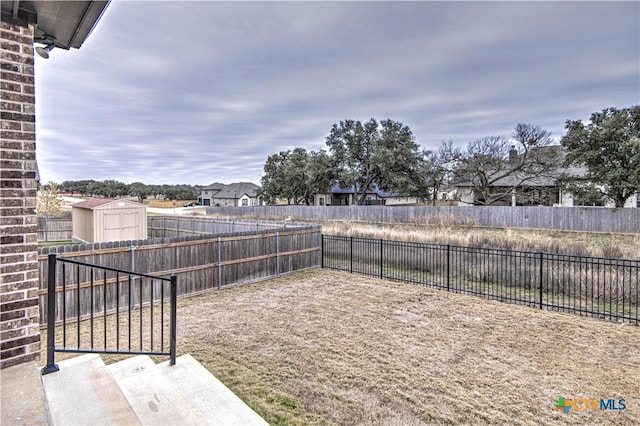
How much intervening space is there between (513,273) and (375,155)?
21.0 meters

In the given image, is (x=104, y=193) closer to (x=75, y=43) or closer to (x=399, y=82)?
(x=399, y=82)

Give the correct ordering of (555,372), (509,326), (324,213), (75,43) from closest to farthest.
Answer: (75,43) → (555,372) → (509,326) → (324,213)

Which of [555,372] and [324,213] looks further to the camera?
[324,213]

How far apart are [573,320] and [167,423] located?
22.0ft

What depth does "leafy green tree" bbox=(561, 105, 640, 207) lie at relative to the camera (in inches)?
635

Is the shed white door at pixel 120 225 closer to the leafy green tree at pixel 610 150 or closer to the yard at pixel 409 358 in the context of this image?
the yard at pixel 409 358

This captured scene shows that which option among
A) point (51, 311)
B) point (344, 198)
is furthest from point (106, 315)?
point (344, 198)

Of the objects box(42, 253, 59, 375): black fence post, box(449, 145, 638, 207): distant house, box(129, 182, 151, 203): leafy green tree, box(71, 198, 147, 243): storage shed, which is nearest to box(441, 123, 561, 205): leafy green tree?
box(449, 145, 638, 207): distant house

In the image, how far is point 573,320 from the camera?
19.2ft

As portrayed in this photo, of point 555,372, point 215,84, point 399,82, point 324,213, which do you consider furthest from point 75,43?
point 324,213

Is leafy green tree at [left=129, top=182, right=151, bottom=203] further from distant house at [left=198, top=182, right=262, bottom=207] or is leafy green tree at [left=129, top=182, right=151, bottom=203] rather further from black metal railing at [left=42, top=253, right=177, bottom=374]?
black metal railing at [left=42, top=253, right=177, bottom=374]

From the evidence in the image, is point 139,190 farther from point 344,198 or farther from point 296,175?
point 344,198

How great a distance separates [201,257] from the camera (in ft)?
25.6

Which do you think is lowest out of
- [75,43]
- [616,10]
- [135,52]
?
[75,43]
